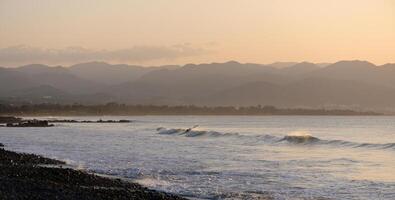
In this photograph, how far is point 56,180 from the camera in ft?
74.9

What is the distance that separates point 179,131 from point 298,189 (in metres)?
71.5

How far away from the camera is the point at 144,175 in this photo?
2870cm

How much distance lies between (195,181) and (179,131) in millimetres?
68962

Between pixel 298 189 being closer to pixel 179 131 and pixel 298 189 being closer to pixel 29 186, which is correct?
pixel 29 186

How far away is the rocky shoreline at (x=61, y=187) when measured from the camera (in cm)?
1820

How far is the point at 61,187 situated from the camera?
20.2 meters

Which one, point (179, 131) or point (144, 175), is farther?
point (179, 131)

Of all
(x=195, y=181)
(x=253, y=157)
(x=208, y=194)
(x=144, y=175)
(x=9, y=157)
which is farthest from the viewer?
(x=253, y=157)

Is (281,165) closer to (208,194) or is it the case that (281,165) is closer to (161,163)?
(161,163)

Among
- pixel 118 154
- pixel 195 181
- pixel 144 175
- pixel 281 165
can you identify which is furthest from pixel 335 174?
pixel 118 154

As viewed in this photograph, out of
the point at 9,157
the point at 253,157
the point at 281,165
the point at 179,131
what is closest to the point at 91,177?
the point at 9,157

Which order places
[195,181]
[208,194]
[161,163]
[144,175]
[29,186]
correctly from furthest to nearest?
[161,163] < [144,175] < [195,181] < [208,194] < [29,186]

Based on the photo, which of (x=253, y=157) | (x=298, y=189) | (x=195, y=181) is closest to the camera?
(x=298, y=189)

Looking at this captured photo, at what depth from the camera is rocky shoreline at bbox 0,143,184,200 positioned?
18.2m
